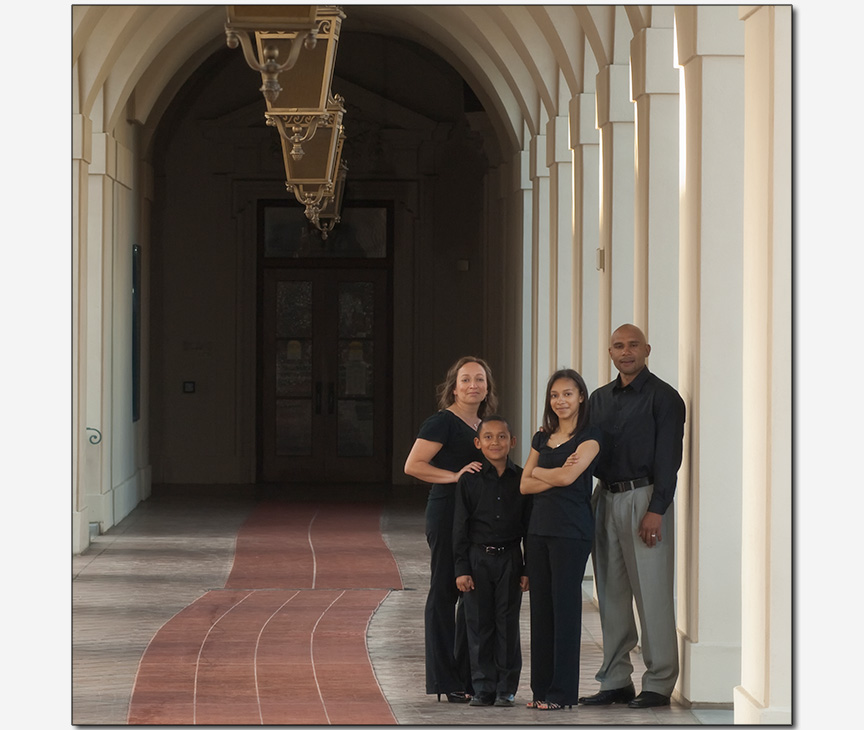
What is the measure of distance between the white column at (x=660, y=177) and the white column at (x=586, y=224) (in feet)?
7.52

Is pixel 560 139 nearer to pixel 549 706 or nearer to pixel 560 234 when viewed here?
pixel 560 234

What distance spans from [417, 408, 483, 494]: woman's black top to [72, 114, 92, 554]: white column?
5.84m

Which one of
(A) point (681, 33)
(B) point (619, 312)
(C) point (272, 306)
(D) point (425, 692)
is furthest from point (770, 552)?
(C) point (272, 306)

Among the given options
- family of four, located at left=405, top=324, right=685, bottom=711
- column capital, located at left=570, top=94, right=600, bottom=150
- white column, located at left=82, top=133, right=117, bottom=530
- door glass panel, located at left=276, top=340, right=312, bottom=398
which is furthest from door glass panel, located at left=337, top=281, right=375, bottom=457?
family of four, located at left=405, top=324, right=685, bottom=711

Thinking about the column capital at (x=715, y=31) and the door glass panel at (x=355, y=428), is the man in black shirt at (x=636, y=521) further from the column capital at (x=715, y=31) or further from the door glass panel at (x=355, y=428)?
the door glass panel at (x=355, y=428)

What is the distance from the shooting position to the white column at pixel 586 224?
9.96m

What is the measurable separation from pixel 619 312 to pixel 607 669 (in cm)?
309

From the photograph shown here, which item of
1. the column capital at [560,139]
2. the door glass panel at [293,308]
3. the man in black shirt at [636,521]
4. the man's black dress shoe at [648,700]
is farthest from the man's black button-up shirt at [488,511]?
the door glass panel at [293,308]

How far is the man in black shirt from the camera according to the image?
247 inches

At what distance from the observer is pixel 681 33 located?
670cm

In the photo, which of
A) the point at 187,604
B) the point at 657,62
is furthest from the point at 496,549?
the point at 187,604

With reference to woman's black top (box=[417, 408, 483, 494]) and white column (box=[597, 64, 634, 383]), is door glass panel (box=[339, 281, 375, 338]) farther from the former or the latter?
woman's black top (box=[417, 408, 483, 494])

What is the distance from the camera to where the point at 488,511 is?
239 inches

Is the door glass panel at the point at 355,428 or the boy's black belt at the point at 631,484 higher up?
the boy's black belt at the point at 631,484
